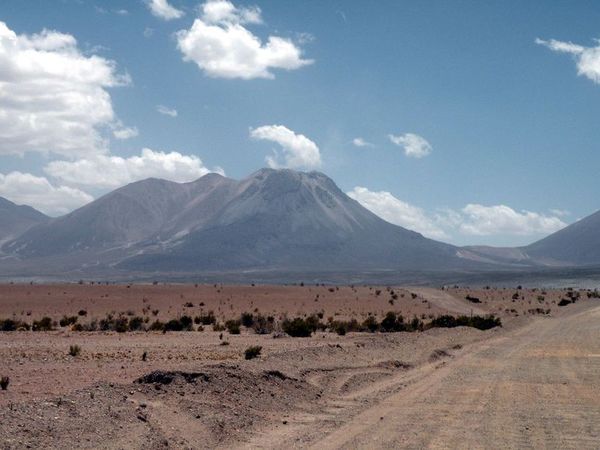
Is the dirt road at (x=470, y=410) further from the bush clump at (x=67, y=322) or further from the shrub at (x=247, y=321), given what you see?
the bush clump at (x=67, y=322)

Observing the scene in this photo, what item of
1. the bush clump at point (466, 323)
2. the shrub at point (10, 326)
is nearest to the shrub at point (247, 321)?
the bush clump at point (466, 323)

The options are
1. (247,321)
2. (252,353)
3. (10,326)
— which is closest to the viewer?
(252,353)

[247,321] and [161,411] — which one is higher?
[161,411]

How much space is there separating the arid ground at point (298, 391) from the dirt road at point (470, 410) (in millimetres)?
36

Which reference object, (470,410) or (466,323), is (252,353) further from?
(466,323)

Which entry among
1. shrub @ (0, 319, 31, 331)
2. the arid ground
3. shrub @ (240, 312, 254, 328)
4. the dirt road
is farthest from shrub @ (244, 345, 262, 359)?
shrub @ (240, 312, 254, 328)

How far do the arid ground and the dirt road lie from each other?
0.12 feet

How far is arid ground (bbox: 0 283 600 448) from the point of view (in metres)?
13.7

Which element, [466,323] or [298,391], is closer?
[298,391]

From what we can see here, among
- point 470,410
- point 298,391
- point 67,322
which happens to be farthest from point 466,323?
point 470,410

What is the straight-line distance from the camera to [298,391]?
19.3 metres

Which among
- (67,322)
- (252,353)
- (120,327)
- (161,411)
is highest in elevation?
(252,353)

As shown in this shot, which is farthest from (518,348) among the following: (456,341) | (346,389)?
(346,389)

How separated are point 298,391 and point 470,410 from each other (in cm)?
416
